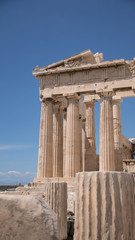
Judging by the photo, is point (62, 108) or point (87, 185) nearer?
point (87, 185)

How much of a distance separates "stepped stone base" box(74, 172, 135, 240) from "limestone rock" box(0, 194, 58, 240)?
153cm

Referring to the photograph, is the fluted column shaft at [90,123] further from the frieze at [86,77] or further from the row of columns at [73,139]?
the frieze at [86,77]

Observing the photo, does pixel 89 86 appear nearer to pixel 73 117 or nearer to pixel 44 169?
pixel 73 117

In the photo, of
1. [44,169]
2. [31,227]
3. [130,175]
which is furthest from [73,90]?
[31,227]

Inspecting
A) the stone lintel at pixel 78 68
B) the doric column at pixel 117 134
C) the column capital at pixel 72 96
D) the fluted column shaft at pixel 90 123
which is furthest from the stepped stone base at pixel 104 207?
the fluted column shaft at pixel 90 123

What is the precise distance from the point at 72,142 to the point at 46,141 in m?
2.54

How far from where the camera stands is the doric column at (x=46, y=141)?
24547 mm

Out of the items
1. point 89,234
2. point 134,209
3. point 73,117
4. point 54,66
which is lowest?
point 89,234

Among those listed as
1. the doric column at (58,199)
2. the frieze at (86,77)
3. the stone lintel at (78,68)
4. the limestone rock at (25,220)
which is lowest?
the doric column at (58,199)

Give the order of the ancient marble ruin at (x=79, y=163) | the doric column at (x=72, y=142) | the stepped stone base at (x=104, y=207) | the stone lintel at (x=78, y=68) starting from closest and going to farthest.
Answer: the ancient marble ruin at (x=79, y=163) → the stepped stone base at (x=104, y=207) → the stone lintel at (x=78, y=68) → the doric column at (x=72, y=142)

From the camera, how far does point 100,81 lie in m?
23.8

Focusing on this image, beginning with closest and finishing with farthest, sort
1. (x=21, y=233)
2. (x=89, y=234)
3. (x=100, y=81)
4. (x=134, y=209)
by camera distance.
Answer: (x=21, y=233), (x=89, y=234), (x=134, y=209), (x=100, y=81)

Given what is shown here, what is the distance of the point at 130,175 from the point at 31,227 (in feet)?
8.67

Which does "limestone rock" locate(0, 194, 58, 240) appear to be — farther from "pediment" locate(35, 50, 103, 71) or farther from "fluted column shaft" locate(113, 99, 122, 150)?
"fluted column shaft" locate(113, 99, 122, 150)
